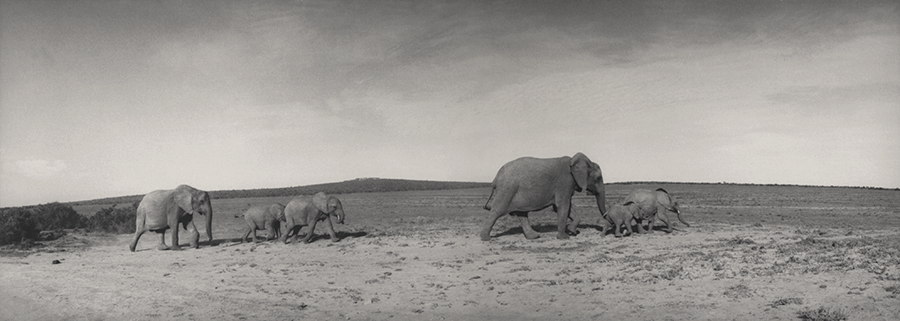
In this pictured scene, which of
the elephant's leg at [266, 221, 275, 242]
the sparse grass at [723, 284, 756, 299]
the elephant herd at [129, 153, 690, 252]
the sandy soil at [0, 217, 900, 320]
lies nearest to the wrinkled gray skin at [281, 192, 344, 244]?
the elephant herd at [129, 153, 690, 252]

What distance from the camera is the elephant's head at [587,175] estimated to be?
1720 centimetres

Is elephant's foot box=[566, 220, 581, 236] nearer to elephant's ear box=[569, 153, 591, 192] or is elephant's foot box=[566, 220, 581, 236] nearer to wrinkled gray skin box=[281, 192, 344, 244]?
elephant's ear box=[569, 153, 591, 192]

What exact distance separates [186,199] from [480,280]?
464 inches

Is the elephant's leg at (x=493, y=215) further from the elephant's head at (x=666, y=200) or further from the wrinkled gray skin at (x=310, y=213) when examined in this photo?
the elephant's head at (x=666, y=200)

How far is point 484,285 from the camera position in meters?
10.2

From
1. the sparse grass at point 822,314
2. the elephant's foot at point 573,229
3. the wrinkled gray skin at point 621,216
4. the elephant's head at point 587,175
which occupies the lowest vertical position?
the sparse grass at point 822,314

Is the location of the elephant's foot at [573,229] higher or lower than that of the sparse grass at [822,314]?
higher

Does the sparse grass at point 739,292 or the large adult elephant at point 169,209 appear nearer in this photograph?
the sparse grass at point 739,292

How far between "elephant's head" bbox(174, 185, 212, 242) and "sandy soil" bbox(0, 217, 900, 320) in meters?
1.79

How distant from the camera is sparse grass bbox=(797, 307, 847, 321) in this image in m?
7.10

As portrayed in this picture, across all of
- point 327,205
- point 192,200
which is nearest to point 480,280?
point 327,205

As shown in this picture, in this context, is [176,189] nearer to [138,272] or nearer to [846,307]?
[138,272]

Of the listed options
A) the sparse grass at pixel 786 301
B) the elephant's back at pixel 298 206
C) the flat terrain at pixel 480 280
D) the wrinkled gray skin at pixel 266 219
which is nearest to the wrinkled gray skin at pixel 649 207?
the flat terrain at pixel 480 280

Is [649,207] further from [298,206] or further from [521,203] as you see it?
[298,206]
